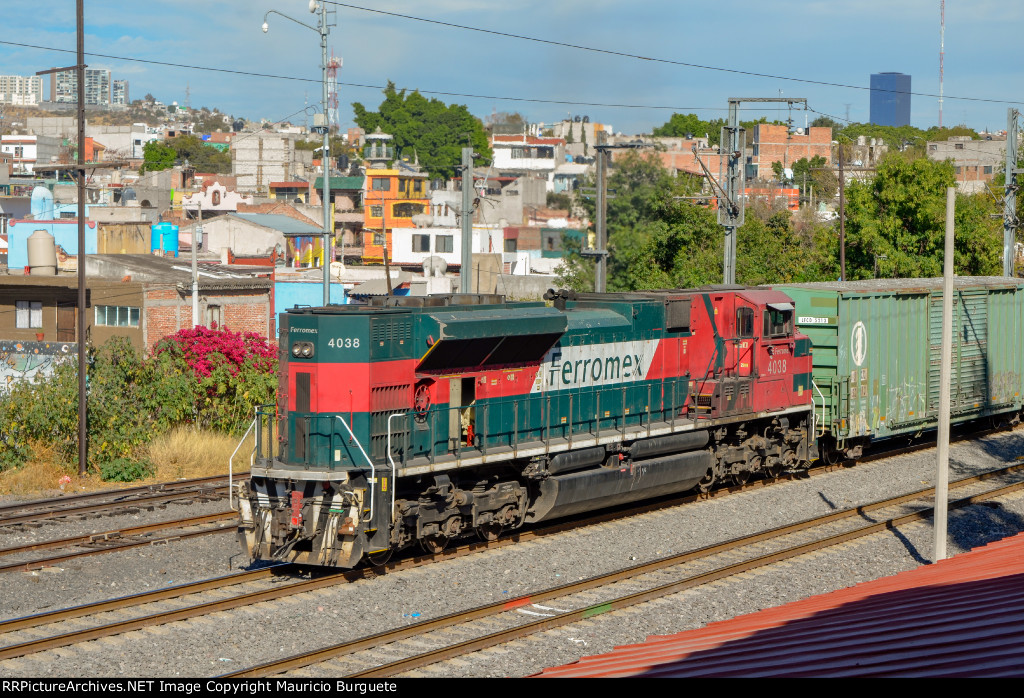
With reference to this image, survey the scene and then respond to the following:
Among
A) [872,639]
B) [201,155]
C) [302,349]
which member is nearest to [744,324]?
[302,349]

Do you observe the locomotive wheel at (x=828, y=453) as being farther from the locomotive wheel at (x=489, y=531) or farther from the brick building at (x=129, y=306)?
the brick building at (x=129, y=306)

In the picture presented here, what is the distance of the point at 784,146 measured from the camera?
10569 cm

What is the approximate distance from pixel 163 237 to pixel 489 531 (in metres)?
43.6

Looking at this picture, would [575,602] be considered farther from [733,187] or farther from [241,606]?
[733,187]

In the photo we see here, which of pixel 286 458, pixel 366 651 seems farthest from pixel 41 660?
pixel 286 458

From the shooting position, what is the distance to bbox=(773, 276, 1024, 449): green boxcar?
21109mm

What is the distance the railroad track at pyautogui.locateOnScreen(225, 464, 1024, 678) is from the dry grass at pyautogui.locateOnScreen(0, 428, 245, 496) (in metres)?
9.87

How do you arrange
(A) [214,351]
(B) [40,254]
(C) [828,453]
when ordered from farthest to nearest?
(B) [40,254] < (A) [214,351] < (C) [828,453]

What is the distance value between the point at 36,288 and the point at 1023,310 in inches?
1037

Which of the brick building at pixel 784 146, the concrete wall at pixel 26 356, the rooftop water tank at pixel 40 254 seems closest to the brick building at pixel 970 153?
the brick building at pixel 784 146

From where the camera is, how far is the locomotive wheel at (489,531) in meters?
15.2

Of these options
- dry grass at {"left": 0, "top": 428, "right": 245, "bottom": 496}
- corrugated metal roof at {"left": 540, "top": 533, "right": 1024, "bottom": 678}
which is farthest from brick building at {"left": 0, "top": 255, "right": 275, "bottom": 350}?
corrugated metal roof at {"left": 540, "top": 533, "right": 1024, "bottom": 678}

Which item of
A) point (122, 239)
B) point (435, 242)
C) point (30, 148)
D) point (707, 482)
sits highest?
point (30, 148)

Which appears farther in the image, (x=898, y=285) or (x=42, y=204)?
(x=42, y=204)
